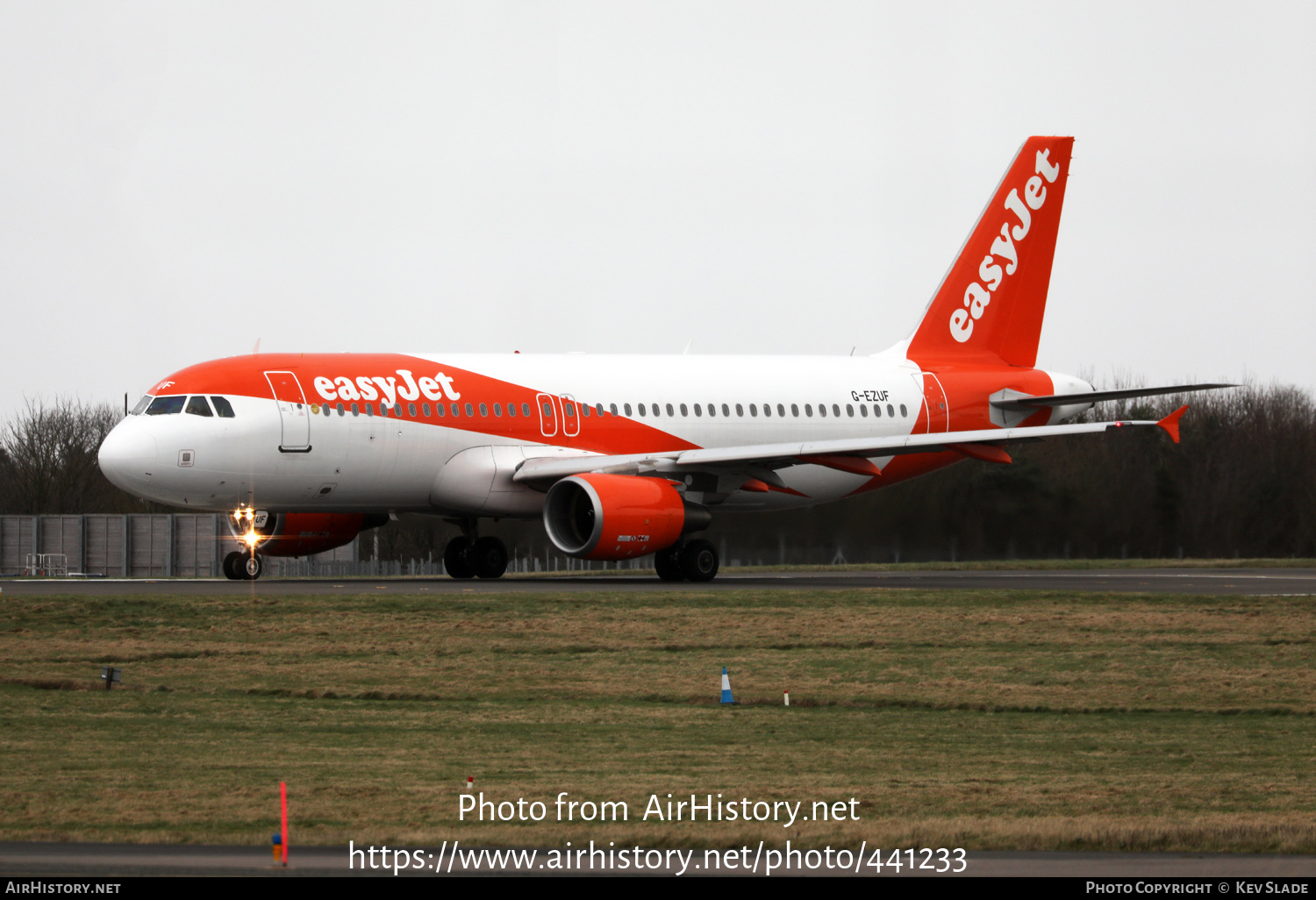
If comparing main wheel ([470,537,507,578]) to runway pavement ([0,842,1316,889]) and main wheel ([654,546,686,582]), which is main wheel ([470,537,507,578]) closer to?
main wheel ([654,546,686,582])

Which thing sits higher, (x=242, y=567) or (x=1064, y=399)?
(x=1064, y=399)

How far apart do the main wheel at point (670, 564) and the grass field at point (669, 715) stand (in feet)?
14.0

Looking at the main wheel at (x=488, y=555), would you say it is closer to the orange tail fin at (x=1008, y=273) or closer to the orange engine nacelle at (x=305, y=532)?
the orange engine nacelle at (x=305, y=532)

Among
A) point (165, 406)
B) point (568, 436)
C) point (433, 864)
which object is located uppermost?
point (165, 406)

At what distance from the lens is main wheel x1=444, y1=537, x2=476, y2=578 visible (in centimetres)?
3347

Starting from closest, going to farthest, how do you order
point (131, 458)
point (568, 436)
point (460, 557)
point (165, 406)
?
1. point (131, 458)
2. point (165, 406)
3. point (568, 436)
4. point (460, 557)

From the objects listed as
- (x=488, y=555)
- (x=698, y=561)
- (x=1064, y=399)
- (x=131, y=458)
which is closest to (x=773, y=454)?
(x=698, y=561)

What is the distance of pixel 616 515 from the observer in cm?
2769

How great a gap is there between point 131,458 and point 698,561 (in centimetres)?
1027

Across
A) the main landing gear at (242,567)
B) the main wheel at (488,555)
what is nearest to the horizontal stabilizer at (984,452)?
the main wheel at (488,555)

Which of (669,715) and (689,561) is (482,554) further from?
(669,715)

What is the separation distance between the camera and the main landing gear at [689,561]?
30.4 m
